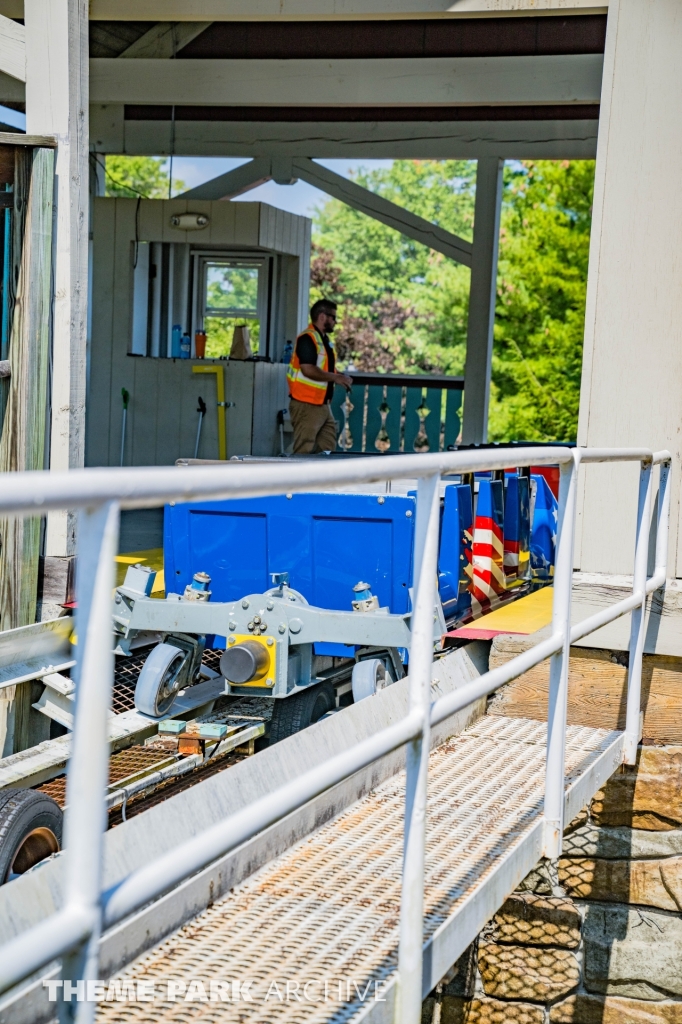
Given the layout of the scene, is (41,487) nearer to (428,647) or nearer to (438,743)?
(428,647)

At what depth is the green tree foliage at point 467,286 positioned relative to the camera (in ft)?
114

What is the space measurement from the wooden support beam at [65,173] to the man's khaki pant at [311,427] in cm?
577

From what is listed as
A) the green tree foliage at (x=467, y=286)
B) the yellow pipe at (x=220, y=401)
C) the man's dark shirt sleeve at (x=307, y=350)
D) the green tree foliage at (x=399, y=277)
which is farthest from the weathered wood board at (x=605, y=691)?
the green tree foliage at (x=399, y=277)

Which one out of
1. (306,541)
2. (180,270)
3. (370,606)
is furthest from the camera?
(180,270)

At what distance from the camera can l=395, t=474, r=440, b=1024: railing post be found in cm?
202

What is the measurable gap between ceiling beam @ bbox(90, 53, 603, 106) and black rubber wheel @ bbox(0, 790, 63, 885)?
687 cm

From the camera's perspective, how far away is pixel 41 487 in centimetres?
112

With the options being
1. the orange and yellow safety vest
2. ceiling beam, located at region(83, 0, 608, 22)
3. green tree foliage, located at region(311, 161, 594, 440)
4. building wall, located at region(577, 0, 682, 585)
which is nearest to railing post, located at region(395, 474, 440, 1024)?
building wall, located at region(577, 0, 682, 585)

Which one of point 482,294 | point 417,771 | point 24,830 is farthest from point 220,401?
point 417,771

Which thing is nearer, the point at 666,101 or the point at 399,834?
the point at 399,834

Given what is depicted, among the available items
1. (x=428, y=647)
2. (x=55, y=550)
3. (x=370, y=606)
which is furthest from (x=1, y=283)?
(x=428, y=647)

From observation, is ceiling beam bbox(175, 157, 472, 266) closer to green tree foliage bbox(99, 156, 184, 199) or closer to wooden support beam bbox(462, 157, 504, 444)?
wooden support beam bbox(462, 157, 504, 444)

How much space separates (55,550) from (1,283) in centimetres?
115

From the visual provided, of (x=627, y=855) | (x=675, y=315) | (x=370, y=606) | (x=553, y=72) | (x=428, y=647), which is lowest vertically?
(x=627, y=855)
